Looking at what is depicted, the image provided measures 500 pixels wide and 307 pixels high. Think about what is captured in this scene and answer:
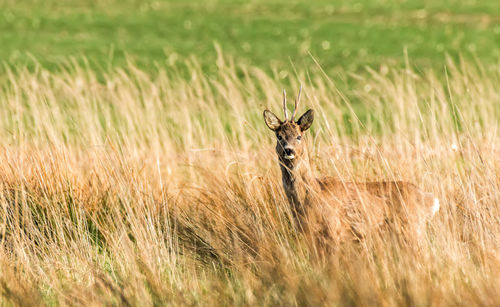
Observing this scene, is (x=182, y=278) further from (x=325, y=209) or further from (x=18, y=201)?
(x=18, y=201)

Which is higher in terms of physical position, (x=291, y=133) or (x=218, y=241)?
(x=291, y=133)

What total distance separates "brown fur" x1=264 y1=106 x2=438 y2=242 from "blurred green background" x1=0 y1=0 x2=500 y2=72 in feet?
37.3

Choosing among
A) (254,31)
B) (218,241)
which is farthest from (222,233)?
(254,31)

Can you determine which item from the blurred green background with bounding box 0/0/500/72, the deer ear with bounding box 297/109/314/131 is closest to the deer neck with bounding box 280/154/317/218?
the deer ear with bounding box 297/109/314/131

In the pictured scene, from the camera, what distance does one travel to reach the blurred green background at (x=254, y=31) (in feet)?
69.9

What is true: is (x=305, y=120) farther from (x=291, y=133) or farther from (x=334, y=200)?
(x=334, y=200)

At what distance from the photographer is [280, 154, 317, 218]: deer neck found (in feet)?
16.0

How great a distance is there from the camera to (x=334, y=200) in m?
4.89

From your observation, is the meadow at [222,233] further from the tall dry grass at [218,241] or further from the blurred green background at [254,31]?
the blurred green background at [254,31]

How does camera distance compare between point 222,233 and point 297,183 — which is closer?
point 297,183

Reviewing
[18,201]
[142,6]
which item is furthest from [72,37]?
[18,201]

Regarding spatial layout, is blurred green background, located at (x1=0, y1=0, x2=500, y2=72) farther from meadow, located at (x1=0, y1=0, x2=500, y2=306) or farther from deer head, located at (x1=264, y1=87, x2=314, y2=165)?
deer head, located at (x1=264, y1=87, x2=314, y2=165)

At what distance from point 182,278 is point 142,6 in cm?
3179

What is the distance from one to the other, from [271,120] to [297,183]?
18.7 inches
